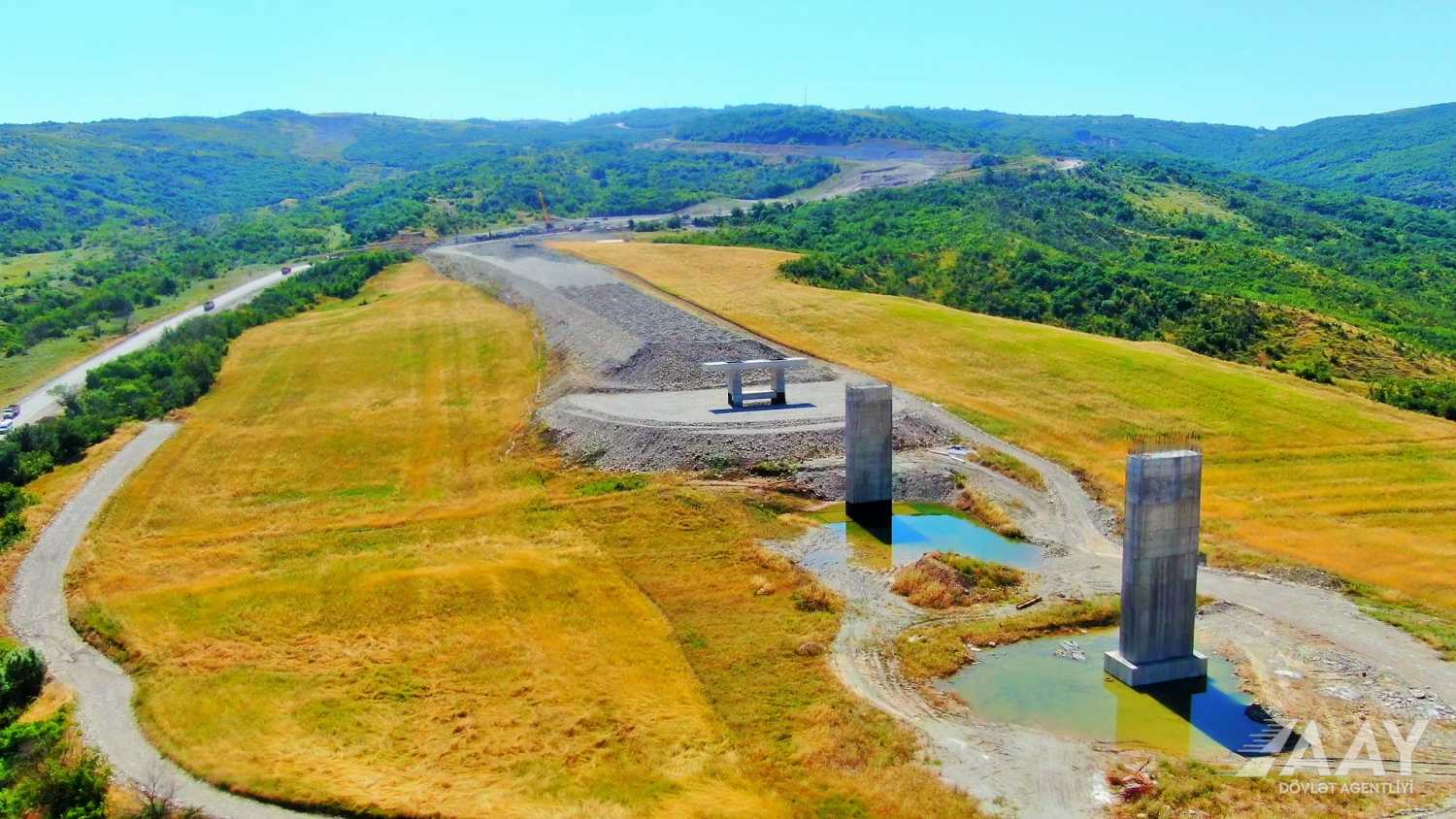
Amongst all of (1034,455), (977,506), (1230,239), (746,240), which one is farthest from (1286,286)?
(977,506)

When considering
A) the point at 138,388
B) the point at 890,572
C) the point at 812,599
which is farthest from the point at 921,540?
the point at 138,388

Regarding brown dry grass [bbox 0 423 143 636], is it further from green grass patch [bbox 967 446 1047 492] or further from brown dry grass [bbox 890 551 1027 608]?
green grass patch [bbox 967 446 1047 492]

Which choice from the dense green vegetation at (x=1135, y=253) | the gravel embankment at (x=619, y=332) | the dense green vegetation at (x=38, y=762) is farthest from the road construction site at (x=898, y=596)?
the dense green vegetation at (x=1135, y=253)

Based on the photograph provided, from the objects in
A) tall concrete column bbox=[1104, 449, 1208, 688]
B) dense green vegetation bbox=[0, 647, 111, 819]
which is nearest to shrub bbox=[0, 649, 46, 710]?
dense green vegetation bbox=[0, 647, 111, 819]

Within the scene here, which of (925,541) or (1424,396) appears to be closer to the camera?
(925,541)

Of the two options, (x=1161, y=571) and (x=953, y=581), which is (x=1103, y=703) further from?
(x=953, y=581)

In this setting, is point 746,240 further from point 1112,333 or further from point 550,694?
point 550,694
